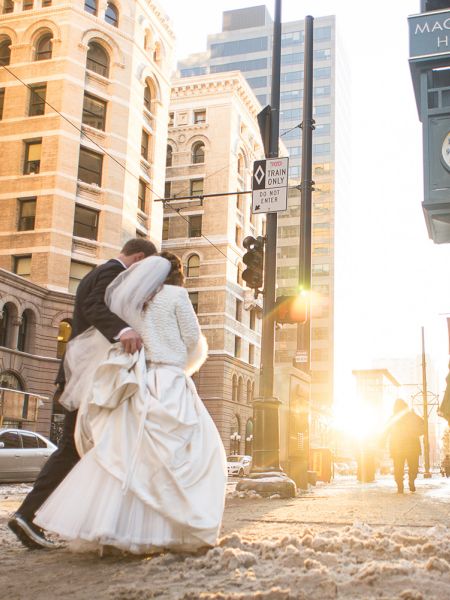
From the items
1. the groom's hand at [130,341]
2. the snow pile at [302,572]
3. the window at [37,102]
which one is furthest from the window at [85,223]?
the snow pile at [302,572]

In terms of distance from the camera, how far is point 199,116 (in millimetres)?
53844

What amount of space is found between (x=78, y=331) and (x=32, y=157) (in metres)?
34.8

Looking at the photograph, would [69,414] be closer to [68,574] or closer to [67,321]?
[68,574]

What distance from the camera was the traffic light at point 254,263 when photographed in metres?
10.1

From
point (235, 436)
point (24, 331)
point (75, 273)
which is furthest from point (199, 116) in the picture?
point (24, 331)

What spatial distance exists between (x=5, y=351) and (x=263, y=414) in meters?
24.2

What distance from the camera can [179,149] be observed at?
5319cm

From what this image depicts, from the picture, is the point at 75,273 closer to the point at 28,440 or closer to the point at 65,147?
the point at 65,147

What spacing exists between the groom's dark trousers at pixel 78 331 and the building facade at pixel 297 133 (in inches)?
2792

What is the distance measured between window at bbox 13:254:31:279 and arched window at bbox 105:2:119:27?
14.6 m

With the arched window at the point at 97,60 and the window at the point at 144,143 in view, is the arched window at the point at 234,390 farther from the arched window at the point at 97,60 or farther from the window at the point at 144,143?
the arched window at the point at 97,60

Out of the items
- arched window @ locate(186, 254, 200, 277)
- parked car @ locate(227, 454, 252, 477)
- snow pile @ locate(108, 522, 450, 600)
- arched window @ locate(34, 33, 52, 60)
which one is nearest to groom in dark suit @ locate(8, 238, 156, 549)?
snow pile @ locate(108, 522, 450, 600)

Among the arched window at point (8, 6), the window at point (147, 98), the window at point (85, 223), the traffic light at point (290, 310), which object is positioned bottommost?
the traffic light at point (290, 310)

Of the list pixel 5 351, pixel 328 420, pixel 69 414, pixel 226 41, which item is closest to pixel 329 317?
pixel 328 420
